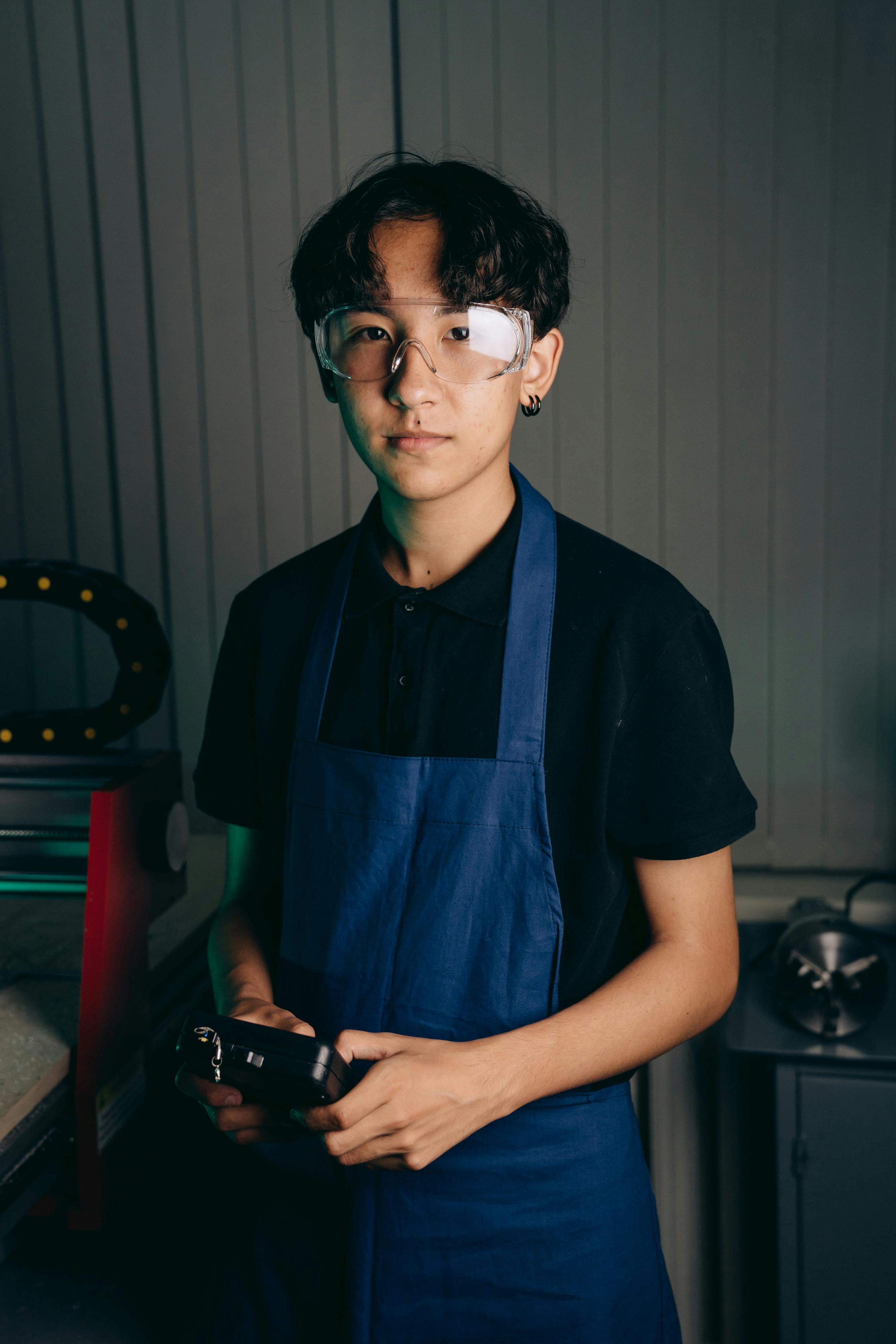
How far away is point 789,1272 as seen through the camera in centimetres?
165

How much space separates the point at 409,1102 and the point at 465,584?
21.1 inches

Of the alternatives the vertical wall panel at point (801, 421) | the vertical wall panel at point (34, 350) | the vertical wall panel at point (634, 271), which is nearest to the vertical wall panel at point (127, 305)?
the vertical wall panel at point (34, 350)

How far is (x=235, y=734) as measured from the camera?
3.94 feet

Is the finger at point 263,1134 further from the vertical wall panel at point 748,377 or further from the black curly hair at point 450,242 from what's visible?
the vertical wall panel at point 748,377

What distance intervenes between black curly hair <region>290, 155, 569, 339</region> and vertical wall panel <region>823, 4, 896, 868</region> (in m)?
1.09

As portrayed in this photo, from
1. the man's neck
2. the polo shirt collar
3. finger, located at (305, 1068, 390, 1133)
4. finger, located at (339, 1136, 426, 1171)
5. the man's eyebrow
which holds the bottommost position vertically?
finger, located at (339, 1136, 426, 1171)

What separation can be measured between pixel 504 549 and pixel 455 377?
8.0 inches

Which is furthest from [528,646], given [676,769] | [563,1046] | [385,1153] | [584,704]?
[385,1153]

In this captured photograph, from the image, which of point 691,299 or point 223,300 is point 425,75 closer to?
point 223,300

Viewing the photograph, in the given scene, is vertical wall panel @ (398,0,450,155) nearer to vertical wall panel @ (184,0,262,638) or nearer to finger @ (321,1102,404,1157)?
vertical wall panel @ (184,0,262,638)

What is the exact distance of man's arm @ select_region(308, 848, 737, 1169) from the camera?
832 mm

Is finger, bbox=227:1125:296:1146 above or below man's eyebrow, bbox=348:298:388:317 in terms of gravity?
below

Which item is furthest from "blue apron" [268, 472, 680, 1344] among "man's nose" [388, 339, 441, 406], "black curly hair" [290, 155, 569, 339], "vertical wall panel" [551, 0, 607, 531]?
"vertical wall panel" [551, 0, 607, 531]

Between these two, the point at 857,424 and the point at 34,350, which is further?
the point at 34,350
